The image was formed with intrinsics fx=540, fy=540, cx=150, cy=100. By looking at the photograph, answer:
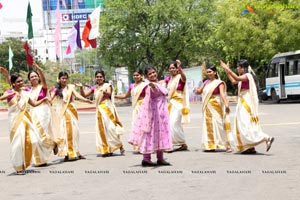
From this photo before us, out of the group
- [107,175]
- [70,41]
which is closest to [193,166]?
[107,175]

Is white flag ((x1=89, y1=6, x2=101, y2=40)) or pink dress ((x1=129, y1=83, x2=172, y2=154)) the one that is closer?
pink dress ((x1=129, y1=83, x2=172, y2=154))

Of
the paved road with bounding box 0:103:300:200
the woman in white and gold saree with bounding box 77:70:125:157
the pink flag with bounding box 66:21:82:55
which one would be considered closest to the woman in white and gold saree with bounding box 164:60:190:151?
the paved road with bounding box 0:103:300:200

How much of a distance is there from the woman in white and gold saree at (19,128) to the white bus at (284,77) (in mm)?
24020

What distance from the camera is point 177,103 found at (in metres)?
10.7

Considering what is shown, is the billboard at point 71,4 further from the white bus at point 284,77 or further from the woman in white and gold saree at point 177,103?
the woman in white and gold saree at point 177,103

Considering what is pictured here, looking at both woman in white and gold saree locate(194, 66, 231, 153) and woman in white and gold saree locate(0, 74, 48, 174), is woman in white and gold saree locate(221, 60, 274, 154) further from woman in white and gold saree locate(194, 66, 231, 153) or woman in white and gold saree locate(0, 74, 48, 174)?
woman in white and gold saree locate(0, 74, 48, 174)

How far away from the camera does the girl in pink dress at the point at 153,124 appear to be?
813cm

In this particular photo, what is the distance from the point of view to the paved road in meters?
6.07

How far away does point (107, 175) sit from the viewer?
A: 759cm

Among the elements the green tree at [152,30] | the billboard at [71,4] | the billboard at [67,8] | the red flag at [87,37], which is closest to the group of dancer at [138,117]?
Result: the red flag at [87,37]

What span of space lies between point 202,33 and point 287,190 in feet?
121

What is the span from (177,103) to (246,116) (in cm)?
168

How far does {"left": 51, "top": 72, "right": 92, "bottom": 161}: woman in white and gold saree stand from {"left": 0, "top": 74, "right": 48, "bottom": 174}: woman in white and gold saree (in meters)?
1.11

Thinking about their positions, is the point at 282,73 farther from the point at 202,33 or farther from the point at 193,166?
the point at 193,166
